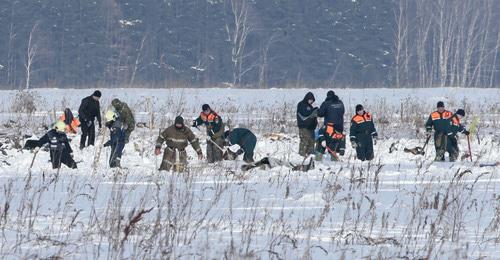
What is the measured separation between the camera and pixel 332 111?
685 inches

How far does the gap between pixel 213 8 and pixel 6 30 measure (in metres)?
16.4

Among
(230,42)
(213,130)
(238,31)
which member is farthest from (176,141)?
(230,42)

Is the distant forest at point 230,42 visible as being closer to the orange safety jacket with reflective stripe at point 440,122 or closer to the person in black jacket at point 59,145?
the orange safety jacket with reflective stripe at point 440,122

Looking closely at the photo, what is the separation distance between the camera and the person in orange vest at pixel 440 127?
17.1 metres

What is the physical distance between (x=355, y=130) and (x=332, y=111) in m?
0.65

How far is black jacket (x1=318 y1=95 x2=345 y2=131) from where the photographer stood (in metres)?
17.4

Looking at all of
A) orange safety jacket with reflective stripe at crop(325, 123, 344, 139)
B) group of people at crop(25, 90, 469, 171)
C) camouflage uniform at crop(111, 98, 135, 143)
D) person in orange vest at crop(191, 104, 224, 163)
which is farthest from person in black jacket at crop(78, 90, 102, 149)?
orange safety jacket with reflective stripe at crop(325, 123, 344, 139)

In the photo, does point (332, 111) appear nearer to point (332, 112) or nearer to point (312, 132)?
point (332, 112)

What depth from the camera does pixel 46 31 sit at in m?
67.2

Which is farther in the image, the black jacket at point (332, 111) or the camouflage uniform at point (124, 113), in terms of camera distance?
the black jacket at point (332, 111)

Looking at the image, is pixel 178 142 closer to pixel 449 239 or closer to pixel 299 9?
pixel 449 239

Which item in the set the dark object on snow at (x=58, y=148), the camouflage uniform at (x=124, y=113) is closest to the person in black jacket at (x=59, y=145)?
the dark object on snow at (x=58, y=148)

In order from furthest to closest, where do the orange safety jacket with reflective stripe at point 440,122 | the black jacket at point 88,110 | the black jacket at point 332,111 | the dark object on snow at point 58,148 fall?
1. the black jacket at point 88,110
2. the black jacket at point 332,111
3. the orange safety jacket with reflective stripe at point 440,122
4. the dark object on snow at point 58,148

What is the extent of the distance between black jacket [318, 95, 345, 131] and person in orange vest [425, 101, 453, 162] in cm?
170
